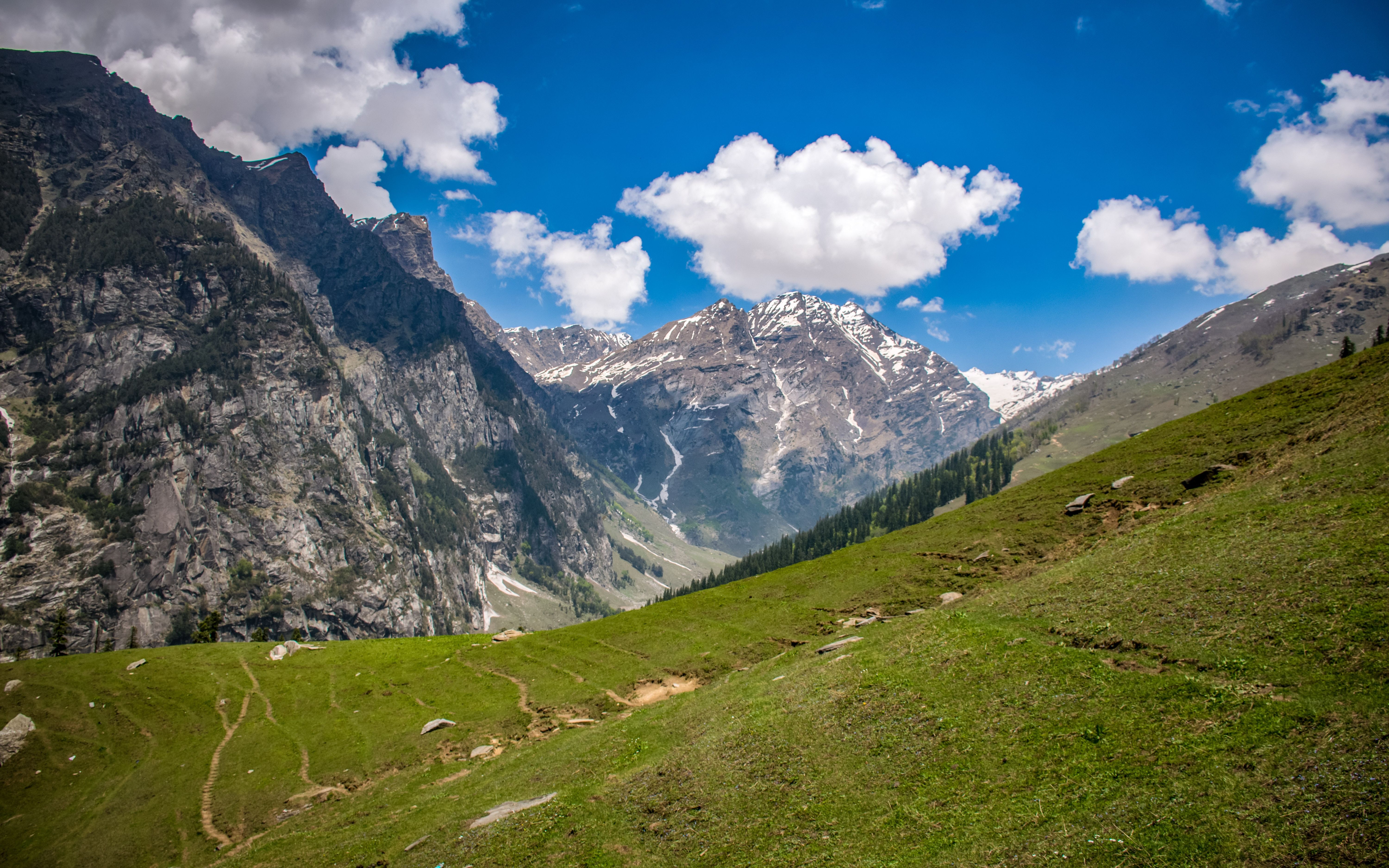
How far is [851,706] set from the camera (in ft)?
77.7

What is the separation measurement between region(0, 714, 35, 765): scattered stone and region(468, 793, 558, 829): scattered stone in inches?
1754

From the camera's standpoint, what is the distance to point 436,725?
139 ft

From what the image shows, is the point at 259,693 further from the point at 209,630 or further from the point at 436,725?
the point at 209,630

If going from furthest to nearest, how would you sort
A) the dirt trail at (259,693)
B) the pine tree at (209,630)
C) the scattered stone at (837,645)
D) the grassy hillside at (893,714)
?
the pine tree at (209,630) → the dirt trail at (259,693) → the scattered stone at (837,645) → the grassy hillside at (893,714)

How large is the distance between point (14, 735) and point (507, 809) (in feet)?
154

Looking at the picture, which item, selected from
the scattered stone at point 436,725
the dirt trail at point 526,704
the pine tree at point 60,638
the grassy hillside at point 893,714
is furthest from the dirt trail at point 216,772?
the pine tree at point 60,638

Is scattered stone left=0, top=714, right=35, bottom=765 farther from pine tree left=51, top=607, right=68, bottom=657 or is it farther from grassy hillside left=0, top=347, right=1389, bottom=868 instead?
pine tree left=51, top=607, right=68, bottom=657

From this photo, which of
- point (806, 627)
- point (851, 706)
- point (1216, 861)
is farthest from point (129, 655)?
point (1216, 861)

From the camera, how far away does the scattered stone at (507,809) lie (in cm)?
2295

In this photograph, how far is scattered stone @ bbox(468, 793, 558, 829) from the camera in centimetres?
2295

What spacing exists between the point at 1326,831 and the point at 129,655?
78814 millimetres

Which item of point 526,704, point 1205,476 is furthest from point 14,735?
point 1205,476

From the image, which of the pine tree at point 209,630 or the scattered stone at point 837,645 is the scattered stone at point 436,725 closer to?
the scattered stone at point 837,645

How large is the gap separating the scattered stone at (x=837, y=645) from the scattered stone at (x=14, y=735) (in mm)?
57593
